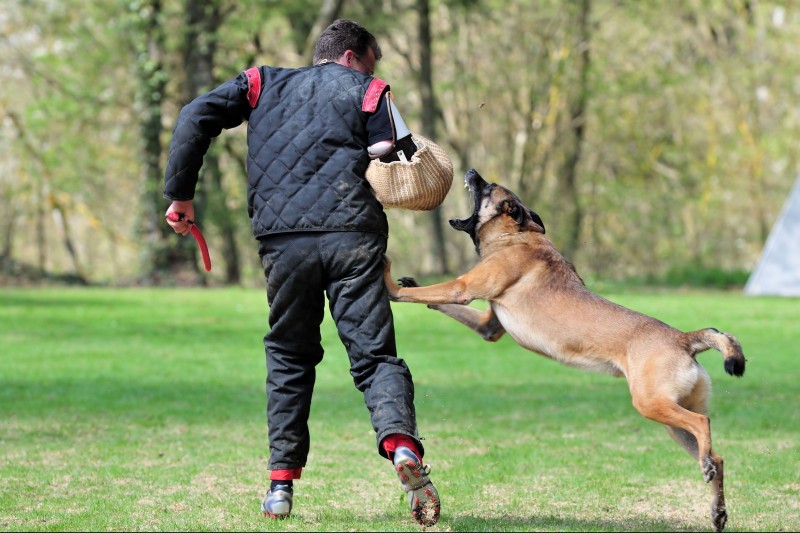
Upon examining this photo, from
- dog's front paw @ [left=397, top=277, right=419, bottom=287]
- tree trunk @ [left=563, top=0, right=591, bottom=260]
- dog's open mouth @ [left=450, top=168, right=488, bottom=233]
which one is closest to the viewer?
dog's front paw @ [left=397, top=277, right=419, bottom=287]

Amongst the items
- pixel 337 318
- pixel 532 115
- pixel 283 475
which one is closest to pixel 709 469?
pixel 337 318

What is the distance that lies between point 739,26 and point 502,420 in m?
26.2

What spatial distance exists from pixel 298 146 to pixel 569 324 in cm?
155

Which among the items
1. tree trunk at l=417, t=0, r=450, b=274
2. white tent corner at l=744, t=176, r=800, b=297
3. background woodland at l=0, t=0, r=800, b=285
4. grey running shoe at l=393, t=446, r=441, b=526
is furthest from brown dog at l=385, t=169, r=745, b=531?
tree trunk at l=417, t=0, r=450, b=274

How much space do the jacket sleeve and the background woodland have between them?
20.7 m

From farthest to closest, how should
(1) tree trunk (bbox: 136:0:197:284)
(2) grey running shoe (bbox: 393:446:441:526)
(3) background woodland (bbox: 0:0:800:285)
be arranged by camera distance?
1. (3) background woodland (bbox: 0:0:800:285)
2. (1) tree trunk (bbox: 136:0:197:284)
3. (2) grey running shoe (bbox: 393:446:441:526)

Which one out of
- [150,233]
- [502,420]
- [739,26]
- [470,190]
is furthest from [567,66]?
[470,190]

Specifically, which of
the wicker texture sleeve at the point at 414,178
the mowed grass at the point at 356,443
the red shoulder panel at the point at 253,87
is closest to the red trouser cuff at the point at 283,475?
the mowed grass at the point at 356,443

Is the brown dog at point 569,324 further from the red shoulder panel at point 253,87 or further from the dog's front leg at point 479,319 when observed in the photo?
the red shoulder panel at point 253,87

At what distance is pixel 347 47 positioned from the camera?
4902 mm

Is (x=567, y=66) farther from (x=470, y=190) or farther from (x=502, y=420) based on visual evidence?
(x=470, y=190)

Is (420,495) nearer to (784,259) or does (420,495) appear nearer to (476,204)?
(476,204)

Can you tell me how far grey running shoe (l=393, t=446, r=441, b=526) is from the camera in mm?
4418

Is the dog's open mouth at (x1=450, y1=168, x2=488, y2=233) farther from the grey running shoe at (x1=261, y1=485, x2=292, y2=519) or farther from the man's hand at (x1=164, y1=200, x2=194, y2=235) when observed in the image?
the grey running shoe at (x1=261, y1=485, x2=292, y2=519)
